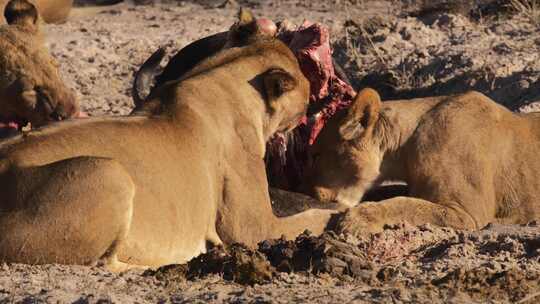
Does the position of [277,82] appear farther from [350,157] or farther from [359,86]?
[359,86]

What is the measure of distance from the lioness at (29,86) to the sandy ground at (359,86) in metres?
2.06

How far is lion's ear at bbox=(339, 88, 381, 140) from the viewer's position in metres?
8.11

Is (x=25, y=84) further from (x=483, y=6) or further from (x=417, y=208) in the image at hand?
(x=483, y=6)

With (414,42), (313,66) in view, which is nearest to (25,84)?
(313,66)

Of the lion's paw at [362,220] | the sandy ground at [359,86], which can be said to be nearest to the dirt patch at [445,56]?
the sandy ground at [359,86]

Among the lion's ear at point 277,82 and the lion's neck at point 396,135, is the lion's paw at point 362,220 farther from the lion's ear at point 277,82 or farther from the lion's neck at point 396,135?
the lion's ear at point 277,82

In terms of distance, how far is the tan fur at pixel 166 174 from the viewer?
596 cm

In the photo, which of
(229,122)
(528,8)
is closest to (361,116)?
(229,122)

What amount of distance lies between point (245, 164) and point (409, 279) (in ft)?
4.91

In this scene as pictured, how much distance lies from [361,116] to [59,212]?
269cm

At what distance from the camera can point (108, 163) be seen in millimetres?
6129

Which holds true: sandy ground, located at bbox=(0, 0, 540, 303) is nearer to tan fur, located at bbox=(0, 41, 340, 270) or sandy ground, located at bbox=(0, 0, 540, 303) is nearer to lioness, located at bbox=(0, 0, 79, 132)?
tan fur, located at bbox=(0, 41, 340, 270)

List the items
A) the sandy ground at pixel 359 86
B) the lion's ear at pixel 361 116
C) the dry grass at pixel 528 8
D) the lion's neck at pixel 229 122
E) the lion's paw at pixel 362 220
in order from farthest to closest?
the dry grass at pixel 528 8 → the lion's ear at pixel 361 116 → the lion's paw at pixel 362 220 → the lion's neck at pixel 229 122 → the sandy ground at pixel 359 86

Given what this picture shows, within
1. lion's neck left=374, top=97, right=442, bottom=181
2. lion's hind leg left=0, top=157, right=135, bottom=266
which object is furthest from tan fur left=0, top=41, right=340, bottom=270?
lion's neck left=374, top=97, right=442, bottom=181
